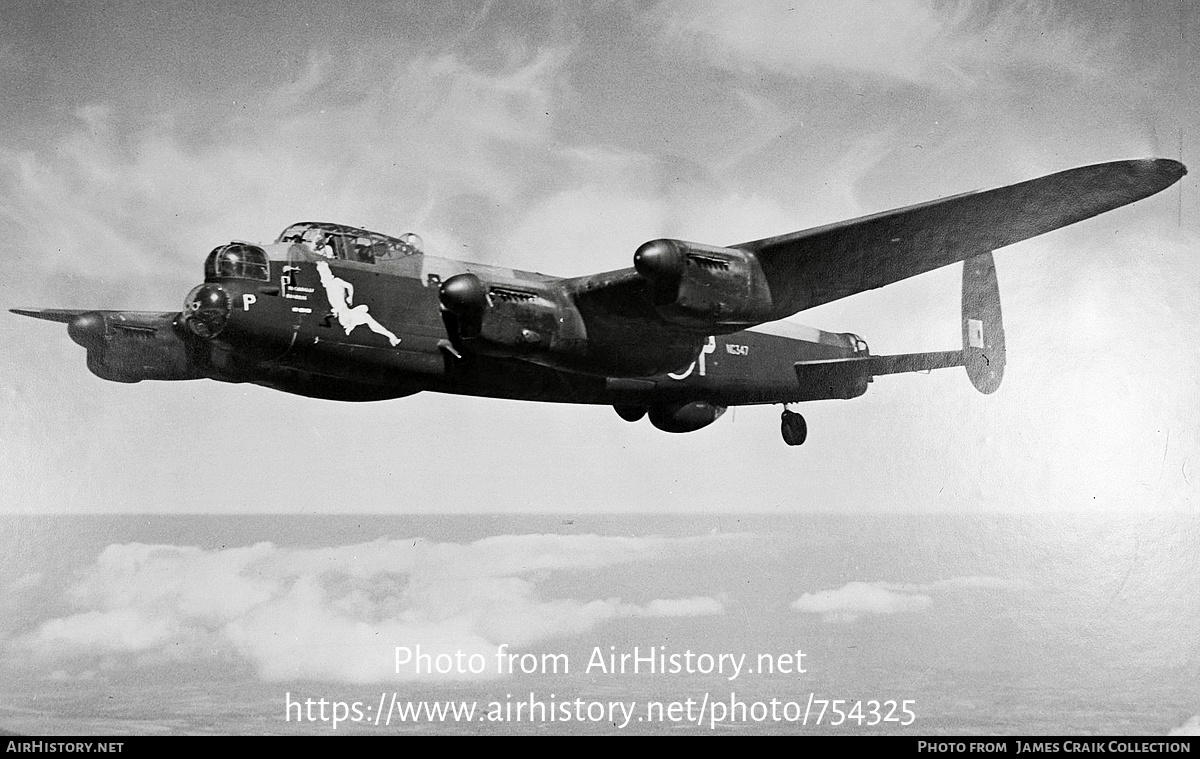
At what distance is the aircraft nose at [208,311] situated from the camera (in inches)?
300

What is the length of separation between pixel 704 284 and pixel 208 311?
3.71 metres

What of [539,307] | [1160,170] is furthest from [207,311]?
[1160,170]

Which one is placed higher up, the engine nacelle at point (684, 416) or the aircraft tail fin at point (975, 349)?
the engine nacelle at point (684, 416)

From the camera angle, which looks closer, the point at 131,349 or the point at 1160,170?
the point at 1160,170

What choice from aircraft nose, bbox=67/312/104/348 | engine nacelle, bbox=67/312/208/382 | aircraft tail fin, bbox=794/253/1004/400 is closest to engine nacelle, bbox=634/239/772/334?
aircraft tail fin, bbox=794/253/1004/400

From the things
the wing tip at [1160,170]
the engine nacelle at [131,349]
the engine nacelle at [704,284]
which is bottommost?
the engine nacelle at [704,284]

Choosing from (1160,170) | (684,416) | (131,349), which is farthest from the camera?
(684,416)

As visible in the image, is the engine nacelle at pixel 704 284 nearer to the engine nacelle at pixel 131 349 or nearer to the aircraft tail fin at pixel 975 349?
the aircraft tail fin at pixel 975 349

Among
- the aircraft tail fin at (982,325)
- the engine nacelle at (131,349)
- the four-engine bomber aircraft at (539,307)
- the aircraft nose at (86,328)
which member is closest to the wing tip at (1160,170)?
the four-engine bomber aircraft at (539,307)

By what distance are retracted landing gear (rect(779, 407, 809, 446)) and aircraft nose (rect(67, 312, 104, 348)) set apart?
575cm

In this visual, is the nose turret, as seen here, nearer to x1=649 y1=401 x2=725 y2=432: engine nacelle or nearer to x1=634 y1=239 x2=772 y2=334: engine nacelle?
x1=634 y1=239 x2=772 y2=334: engine nacelle

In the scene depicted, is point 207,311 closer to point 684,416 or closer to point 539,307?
point 539,307

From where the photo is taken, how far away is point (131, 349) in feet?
27.6
